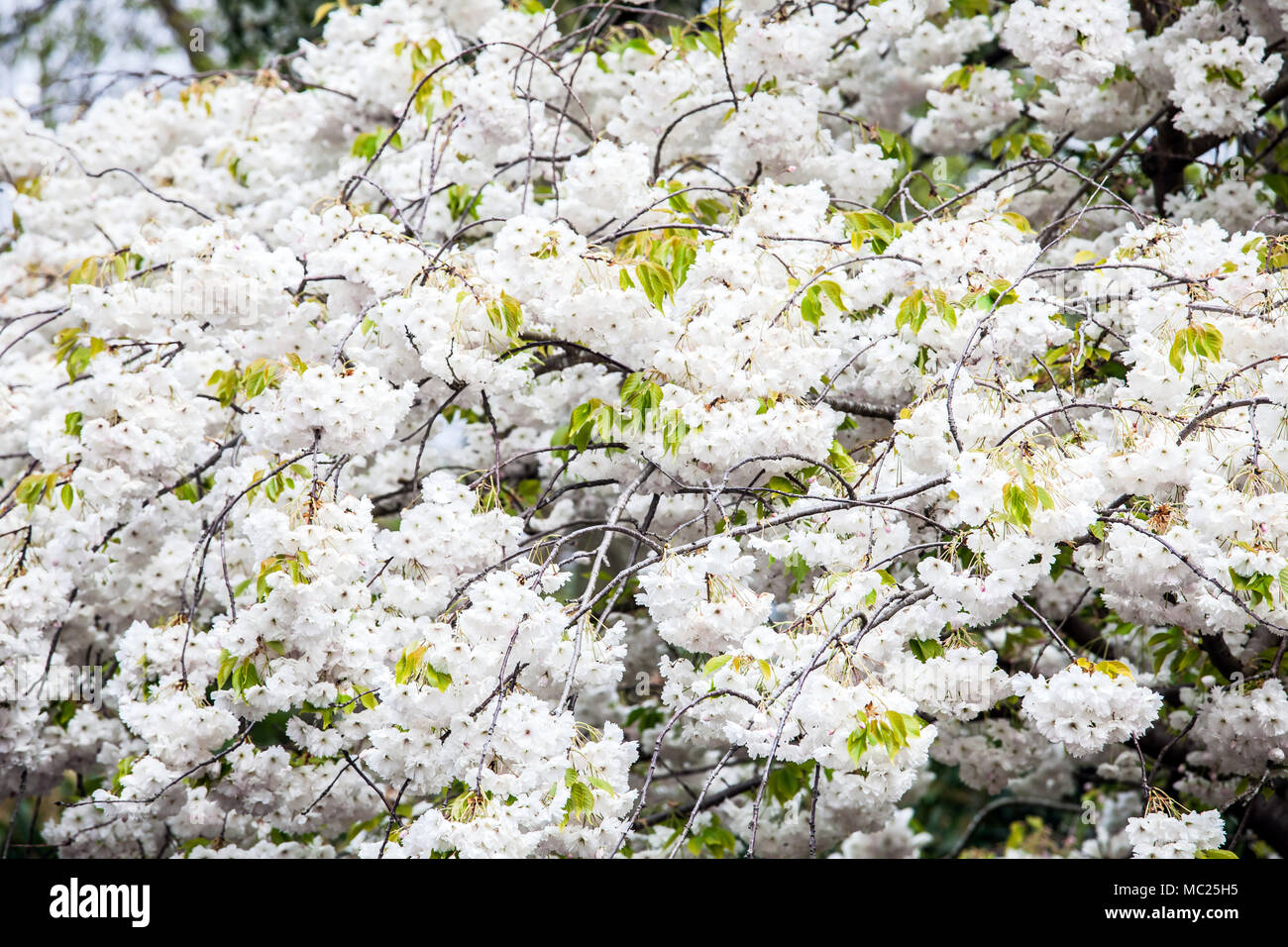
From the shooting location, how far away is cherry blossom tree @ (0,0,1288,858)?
2.70 meters

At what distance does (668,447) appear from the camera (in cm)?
304

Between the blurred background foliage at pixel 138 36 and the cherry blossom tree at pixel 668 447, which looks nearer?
the cherry blossom tree at pixel 668 447

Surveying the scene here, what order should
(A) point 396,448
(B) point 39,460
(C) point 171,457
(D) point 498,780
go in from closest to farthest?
(D) point 498,780
(C) point 171,457
(B) point 39,460
(A) point 396,448

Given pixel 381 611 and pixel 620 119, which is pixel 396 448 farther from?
pixel 381 611

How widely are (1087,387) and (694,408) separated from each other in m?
1.54

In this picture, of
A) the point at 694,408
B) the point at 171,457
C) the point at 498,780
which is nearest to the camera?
the point at 498,780

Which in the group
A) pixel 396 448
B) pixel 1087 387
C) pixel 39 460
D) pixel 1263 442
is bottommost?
pixel 396 448

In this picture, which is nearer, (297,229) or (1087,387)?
(297,229)

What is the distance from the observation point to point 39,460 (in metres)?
3.79

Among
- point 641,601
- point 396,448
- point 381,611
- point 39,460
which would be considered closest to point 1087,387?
point 641,601

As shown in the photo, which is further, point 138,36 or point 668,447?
point 138,36

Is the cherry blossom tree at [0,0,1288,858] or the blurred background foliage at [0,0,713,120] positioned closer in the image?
the cherry blossom tree at [0,0,1288,858]

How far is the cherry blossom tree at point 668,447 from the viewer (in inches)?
106
